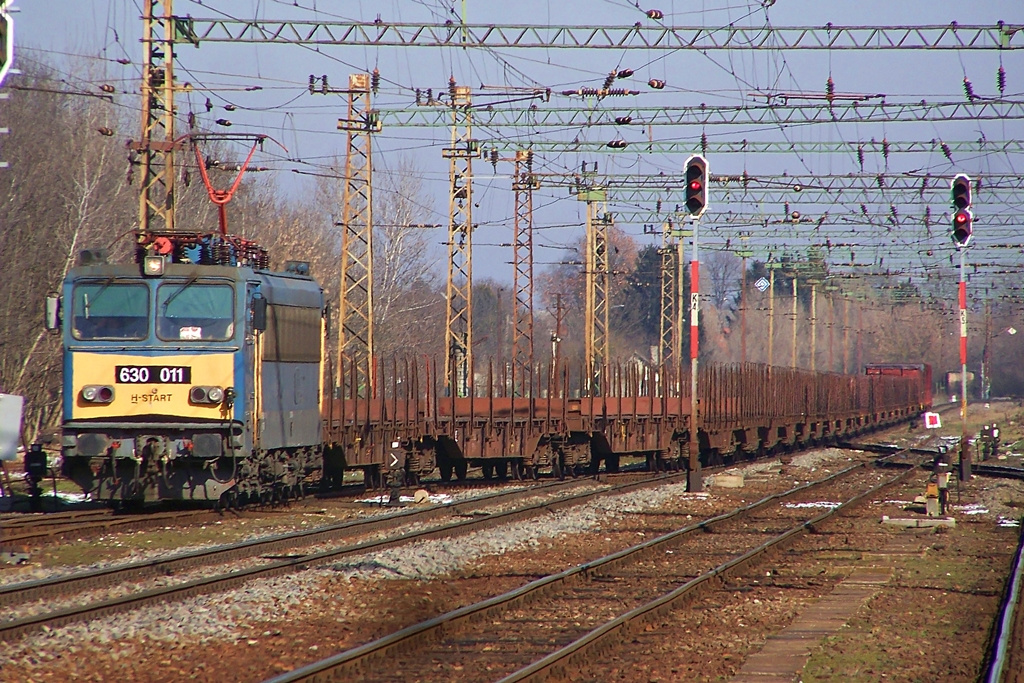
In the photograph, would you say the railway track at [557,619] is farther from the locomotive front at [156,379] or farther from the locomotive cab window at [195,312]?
the locomotive cab window at [195,312]

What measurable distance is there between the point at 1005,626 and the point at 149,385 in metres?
10.8

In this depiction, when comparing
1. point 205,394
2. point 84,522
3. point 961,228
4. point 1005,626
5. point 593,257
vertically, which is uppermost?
point 593,257

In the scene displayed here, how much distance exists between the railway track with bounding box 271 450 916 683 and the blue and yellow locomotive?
5.72 meters

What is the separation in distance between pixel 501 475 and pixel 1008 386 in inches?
3891

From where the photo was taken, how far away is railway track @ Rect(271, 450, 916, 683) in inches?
317

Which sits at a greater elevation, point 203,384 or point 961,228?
point 961,228

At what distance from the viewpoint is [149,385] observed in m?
15.8

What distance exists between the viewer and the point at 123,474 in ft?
52.6

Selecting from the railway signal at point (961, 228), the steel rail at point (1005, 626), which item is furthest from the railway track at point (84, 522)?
the railway signal at point (961, 228)

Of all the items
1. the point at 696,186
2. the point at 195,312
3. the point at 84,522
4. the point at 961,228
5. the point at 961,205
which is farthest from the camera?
the point at 961,228

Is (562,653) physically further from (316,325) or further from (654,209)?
(654,209)

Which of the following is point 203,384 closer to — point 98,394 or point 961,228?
point 98,394

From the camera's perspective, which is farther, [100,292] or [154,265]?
[100,292]

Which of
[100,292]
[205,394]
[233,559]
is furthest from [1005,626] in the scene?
[100,292]
